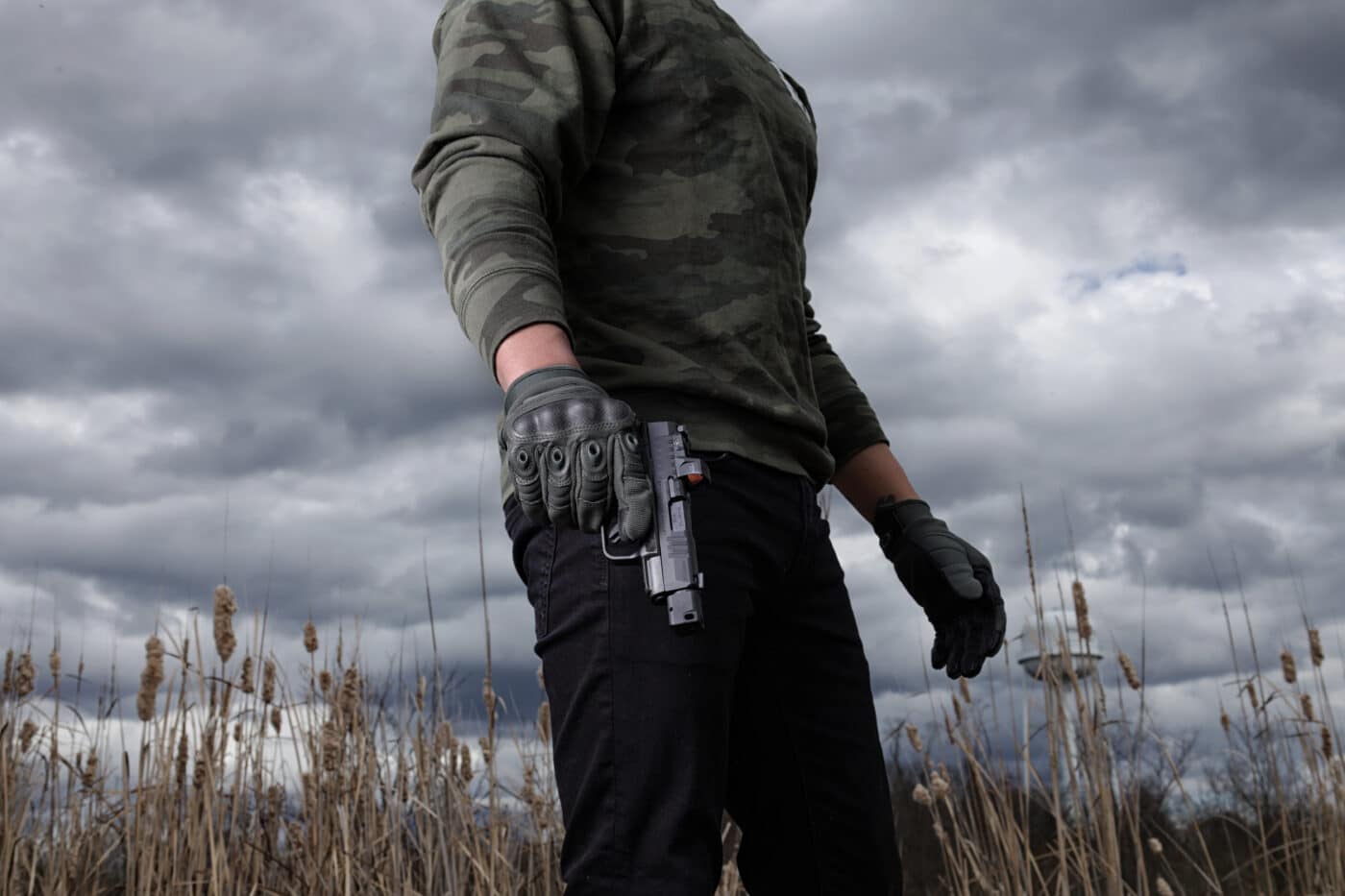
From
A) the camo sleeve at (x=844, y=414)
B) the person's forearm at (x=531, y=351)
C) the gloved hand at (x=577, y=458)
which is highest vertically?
the camo sleeve at (x=844, y=414)

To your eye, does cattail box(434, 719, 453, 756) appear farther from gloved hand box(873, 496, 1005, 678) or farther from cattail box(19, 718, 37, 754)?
gloved hand box(873, 496, 1005, 678)

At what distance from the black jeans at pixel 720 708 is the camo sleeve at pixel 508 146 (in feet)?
0.79

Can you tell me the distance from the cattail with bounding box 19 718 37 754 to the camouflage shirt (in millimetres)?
2484

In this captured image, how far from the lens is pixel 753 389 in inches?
55.5

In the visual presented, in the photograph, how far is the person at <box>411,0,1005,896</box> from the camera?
1.22 meters

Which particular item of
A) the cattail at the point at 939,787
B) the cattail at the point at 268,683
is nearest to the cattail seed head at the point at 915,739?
the cattail at the point at 939,787

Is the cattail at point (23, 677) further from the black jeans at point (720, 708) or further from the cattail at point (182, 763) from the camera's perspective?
the black jeans at point (720, 708)

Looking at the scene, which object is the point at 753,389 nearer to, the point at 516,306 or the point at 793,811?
the point at 516,306

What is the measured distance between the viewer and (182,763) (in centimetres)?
303

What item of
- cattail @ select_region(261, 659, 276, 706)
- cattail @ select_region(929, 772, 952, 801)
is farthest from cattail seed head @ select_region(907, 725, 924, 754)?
cattail @ select_region(261, 659, 276, 706)

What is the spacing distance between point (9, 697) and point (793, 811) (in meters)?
2.56

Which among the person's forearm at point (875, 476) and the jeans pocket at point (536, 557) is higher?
the person's forearm at point (875, 476)

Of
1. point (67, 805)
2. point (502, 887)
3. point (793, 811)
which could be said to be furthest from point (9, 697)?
point (793, 811)

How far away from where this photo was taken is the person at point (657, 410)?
1.22m
